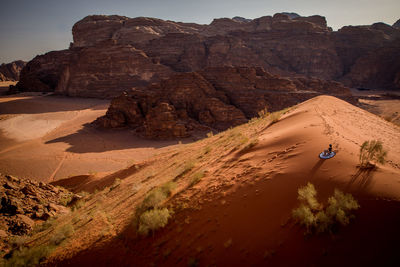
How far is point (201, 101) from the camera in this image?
78.9 ft

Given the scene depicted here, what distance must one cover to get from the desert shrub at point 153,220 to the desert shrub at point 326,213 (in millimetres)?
2043

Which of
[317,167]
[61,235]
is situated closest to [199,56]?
[61,235]

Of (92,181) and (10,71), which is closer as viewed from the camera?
(92,181)

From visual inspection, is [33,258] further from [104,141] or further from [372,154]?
[104,141]

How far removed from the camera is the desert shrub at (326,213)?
229 centimetres

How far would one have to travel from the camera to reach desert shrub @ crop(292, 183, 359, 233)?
2.29m

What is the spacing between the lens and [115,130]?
22.7 meters

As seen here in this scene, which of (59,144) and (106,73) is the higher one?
(106,73)

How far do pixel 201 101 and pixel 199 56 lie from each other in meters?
29.7

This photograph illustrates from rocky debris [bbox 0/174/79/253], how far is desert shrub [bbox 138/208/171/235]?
14.4 feet

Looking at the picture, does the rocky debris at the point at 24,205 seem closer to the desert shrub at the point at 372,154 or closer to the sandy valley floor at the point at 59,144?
the sandy valley floor at the point at 59,144

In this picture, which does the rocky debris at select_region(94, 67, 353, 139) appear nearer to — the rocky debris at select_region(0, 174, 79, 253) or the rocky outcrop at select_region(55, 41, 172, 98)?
the rocky debris at select_region(0, 174, 79, 253)

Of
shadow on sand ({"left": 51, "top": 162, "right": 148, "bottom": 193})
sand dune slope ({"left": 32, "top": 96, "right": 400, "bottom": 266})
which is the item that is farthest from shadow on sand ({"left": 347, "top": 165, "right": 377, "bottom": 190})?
shadow on sand ({"left": 51, "top": 162, "right": 148, "bottom": 193})

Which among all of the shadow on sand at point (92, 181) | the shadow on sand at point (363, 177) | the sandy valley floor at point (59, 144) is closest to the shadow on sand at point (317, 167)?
the shadow on sand at point (363, 177)
